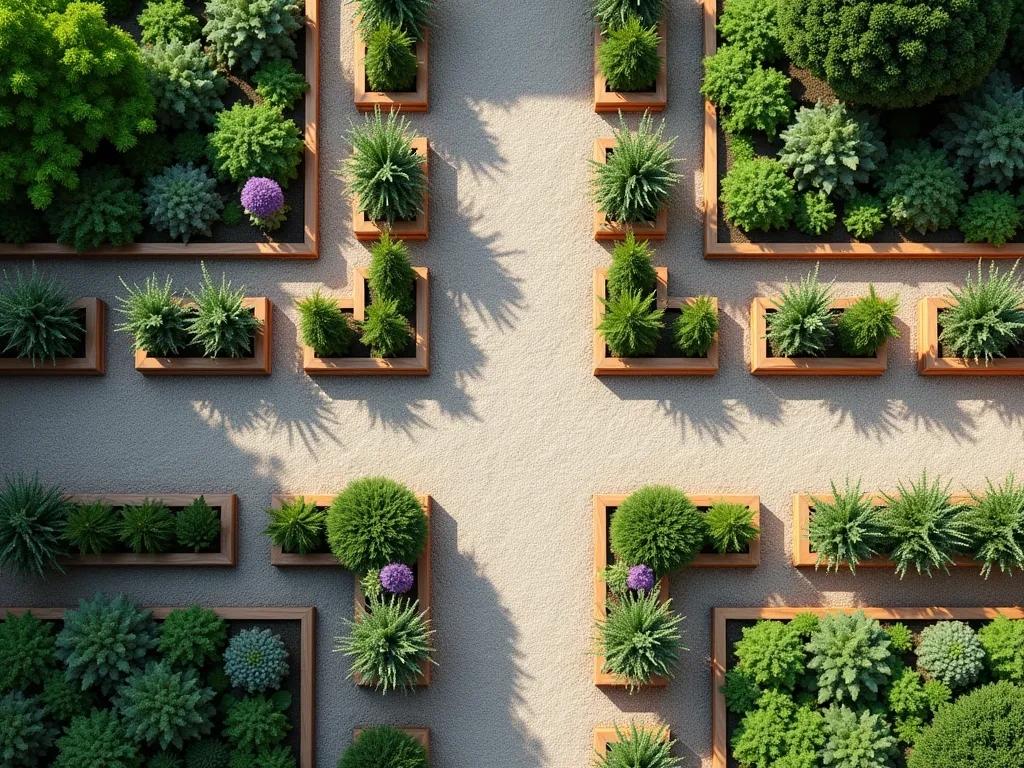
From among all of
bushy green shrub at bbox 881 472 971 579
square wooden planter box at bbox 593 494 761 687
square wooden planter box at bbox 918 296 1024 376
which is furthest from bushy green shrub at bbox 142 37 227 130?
bushy green shrub at bbox 881 472 971 579

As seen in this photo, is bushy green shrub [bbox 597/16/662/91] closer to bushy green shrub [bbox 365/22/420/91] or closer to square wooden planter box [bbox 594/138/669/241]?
square wooden planter box [bbox 594/138/669/241]

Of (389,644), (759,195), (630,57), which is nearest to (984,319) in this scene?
(759,195)

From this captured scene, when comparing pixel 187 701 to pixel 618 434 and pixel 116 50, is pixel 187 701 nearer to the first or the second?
pixel 618 434

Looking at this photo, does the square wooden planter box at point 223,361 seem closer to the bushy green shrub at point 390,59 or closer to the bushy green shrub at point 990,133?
the bushy green shrub at point 390,59

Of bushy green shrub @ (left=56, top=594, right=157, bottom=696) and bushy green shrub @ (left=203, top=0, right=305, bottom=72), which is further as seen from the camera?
bushy green shrub @ (left=203, top=0, right=305, bottom=72)

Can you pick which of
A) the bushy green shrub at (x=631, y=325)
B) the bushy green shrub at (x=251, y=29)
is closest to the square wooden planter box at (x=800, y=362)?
the bushy green shrub at (x=631, y=325)

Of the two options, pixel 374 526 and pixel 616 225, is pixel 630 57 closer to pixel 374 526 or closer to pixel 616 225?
pixel 616 225
